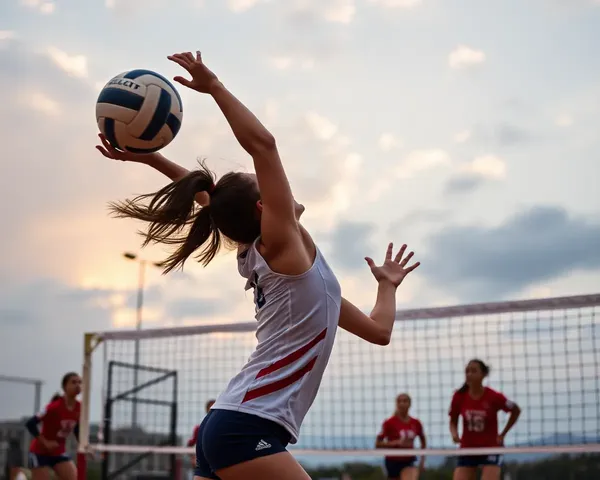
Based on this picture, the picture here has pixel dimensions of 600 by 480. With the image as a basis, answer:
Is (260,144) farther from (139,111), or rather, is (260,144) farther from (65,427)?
(65,427)

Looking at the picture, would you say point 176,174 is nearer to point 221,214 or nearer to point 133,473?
point 221,214

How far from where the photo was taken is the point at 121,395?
13656 millimetres

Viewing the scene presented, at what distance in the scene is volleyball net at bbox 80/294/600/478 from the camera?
888 cm

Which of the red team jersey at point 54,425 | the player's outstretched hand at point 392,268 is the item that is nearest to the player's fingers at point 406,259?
the player's outstretched hand at point 392,268

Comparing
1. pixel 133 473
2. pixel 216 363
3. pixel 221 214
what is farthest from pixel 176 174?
pixel 133 473

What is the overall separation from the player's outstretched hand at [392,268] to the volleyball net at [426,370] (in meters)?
5.27

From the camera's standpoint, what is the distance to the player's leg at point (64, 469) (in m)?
10.9

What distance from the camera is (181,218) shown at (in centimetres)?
317

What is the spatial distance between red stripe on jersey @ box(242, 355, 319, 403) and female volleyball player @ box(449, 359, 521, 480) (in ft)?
21.9

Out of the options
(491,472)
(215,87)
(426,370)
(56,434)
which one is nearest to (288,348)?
(215,87)

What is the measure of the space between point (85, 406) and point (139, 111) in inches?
278

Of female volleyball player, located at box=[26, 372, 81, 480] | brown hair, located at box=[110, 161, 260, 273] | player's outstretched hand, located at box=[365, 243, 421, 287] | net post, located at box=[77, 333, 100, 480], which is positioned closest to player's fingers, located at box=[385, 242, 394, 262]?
player's outstretched hand, located at box=[365, 243, 421, 287]

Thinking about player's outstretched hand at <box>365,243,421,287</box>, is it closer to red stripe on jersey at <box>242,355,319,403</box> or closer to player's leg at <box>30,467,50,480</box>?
red stripe on jersey at <box>242,355,319,403</box>

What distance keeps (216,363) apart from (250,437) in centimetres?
871
